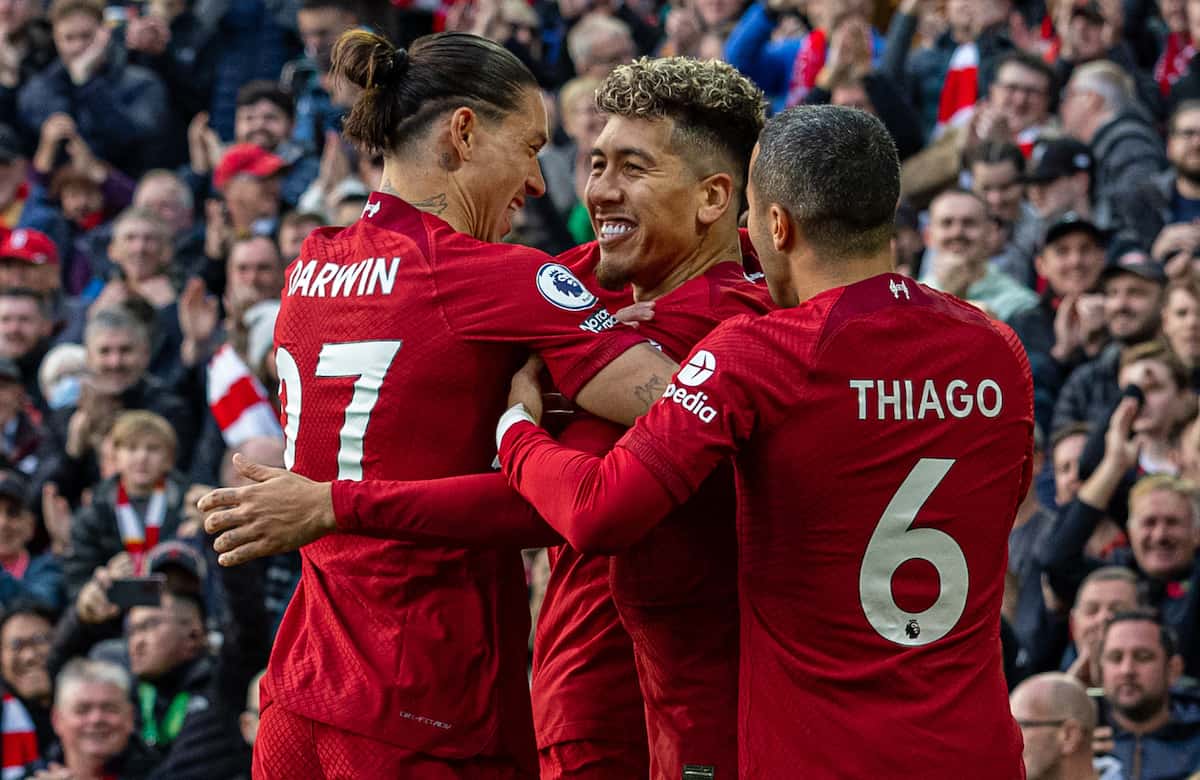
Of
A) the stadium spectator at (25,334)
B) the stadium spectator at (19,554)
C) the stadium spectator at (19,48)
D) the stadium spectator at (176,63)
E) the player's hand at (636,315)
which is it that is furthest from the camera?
the stadium spectator at (19,48)

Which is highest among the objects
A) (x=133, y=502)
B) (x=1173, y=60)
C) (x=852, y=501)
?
(x=1173, y=60)

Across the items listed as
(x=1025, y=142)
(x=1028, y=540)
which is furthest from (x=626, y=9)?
(x=1028, y=540)

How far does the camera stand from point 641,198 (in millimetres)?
4324

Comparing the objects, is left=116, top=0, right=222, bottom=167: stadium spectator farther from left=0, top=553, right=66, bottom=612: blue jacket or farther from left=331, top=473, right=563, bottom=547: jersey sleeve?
left=331, top=473, right=563, bottom=547: jersey sleeve

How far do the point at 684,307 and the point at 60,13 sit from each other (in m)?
11.1

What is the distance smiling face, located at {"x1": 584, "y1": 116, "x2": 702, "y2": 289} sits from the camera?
170 inches

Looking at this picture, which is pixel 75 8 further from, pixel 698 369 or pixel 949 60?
pixel 698 369

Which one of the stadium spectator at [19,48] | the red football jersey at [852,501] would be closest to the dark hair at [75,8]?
the stadium spectator at [19,48]

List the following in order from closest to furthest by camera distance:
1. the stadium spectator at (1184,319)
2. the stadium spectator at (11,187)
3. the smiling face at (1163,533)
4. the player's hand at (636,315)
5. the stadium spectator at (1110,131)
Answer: the player's hand at (636,315) → the smiling face at (1163,533) → the stadium spectator at (1184,319) → the stadium spectator at (1110,131) → the stadium spectator at (11,187)

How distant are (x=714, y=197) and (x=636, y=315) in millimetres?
327

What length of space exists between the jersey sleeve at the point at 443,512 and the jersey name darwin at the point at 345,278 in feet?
1.36

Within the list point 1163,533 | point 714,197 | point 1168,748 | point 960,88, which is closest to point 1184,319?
point 1163,533

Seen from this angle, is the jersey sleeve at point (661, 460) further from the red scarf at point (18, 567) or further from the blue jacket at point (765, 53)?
the blue jacket at point (765, 53)

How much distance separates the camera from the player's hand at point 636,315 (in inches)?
167
